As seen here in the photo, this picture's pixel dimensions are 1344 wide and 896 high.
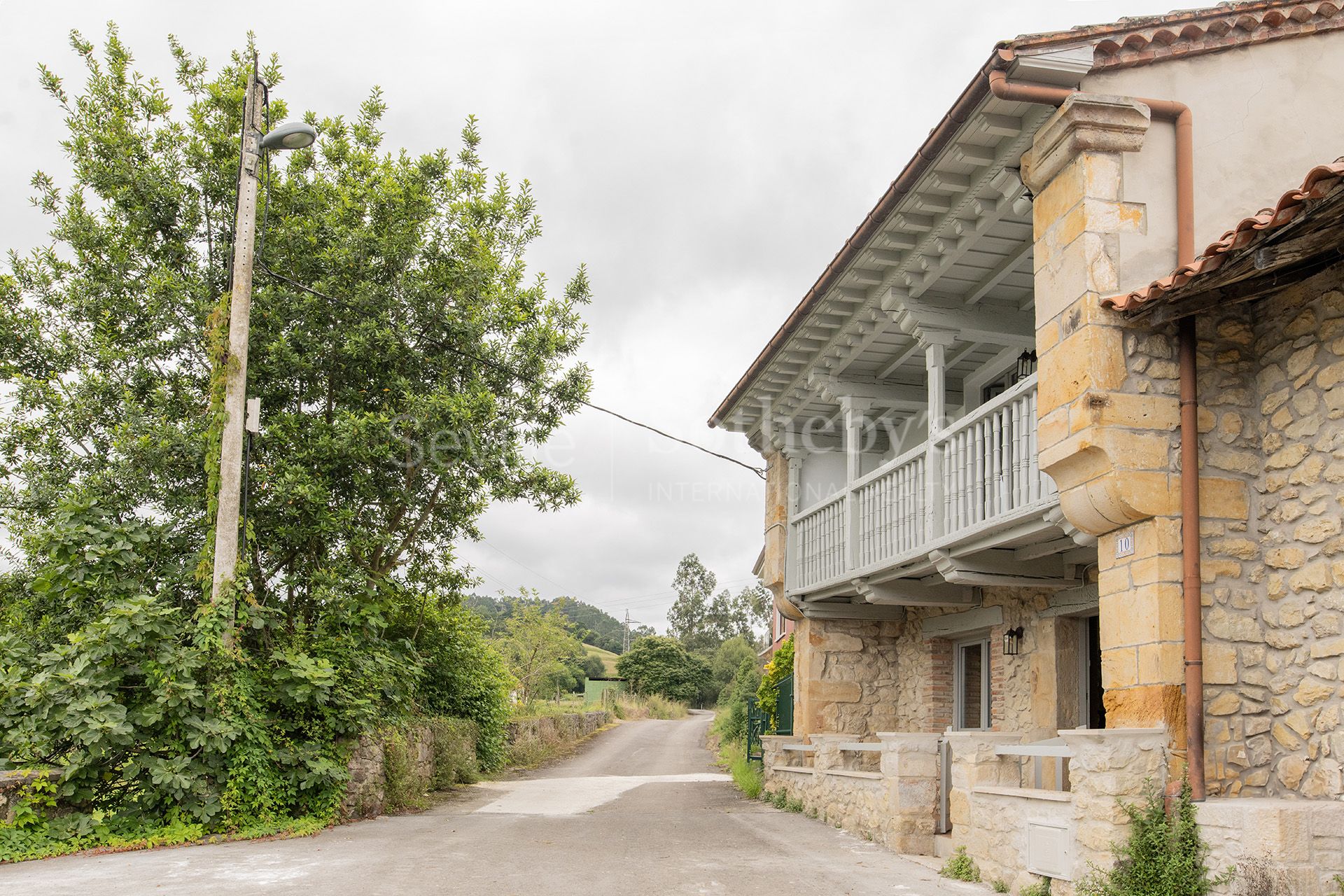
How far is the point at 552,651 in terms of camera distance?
111 feet

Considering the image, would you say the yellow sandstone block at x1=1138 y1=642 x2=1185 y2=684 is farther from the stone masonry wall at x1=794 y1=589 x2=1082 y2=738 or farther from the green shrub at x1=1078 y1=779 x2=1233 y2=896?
the stone masonry wall at x1=794 y1=589 x2=1082 y2=738

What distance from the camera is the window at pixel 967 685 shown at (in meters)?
12.1

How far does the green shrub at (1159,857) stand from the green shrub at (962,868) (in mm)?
1792

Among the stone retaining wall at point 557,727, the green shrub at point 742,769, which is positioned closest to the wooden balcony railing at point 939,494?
the green shrub at point 742,769

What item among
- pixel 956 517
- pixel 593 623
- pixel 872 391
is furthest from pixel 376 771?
pixel 593 623

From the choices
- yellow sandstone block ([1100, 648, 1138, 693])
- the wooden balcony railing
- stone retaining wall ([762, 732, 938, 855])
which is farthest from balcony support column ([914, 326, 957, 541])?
yellow sandstone block ([1100, 648, 1138, 693])

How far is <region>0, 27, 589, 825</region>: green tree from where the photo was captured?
9.74 metres

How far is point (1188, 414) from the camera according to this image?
6.48 metres

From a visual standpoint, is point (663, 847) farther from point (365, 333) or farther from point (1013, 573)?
point (365, 333)

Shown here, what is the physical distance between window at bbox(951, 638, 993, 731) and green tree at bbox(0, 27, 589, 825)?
5382mm

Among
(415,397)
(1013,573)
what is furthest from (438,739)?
(1013,573)

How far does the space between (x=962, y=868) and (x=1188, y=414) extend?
386cm

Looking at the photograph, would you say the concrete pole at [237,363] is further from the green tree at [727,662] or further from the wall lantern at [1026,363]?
the green tree at [727,662]

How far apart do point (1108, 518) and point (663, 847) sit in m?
5.23
